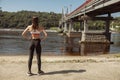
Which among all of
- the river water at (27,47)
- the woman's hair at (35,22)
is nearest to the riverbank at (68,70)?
the woman's hair at (35,22)

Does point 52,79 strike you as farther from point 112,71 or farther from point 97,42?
point 97,42

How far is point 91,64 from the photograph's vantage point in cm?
1145

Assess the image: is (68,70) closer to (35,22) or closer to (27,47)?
(35,22)

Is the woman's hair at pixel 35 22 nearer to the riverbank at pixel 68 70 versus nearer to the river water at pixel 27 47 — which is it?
the riverbank at pixel 68 70

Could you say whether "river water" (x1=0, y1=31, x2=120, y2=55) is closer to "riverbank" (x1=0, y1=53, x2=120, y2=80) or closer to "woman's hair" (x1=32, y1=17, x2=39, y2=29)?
"riverbank" (x1=0, y1=53, x2=120, y2=80)

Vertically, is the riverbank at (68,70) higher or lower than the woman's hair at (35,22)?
lower

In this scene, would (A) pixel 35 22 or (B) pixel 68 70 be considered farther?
(B) pixel 68 70

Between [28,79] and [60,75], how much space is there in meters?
1.15

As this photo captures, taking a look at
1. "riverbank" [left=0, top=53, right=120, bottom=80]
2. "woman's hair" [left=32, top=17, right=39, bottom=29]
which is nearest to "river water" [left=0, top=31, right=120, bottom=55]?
"riverbank" [left=0, top=53, right=120, bottom=80]

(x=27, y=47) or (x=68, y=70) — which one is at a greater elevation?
Result: (x=68, y=70)

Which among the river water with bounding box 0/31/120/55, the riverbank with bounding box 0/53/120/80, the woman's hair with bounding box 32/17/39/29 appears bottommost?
the river water with bounding box 0/31/120/55

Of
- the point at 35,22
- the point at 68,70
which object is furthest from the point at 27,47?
the point at 35,22

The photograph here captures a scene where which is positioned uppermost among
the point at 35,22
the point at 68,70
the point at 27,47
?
the point at 35,22

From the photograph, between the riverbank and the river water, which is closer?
the riverbank
